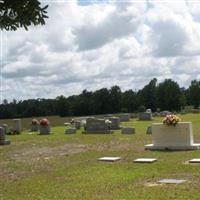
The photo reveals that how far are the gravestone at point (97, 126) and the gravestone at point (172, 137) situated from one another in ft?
40.7

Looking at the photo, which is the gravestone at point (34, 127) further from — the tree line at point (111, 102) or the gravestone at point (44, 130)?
the tree line at point (111, 102)

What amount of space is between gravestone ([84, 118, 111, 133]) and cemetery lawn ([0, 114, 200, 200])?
34.3ft

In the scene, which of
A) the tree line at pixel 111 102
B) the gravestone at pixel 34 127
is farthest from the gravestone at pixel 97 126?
the tree line at pixel 111 102

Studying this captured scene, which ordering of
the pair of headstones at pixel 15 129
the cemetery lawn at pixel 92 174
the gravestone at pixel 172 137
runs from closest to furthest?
the cemetery lawn at pixel 92 174
the gravestone at pixel 172 137
the pair of headstones at pixel 15 129

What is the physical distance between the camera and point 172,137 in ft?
70.0

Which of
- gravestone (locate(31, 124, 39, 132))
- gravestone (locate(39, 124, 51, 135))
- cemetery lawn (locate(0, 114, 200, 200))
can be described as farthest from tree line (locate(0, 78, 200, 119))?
cemetery lawn (locate(0, 114, 200, 200))

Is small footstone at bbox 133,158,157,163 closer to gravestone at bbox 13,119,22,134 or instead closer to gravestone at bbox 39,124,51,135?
gravestone at bbox 39,124,51,135

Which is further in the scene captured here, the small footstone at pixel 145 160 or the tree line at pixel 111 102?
the tree line at pixel 111 102

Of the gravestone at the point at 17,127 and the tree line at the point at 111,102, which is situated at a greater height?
the tree line at the point at 111,102

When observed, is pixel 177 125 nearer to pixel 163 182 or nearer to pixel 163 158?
pixel 163 158

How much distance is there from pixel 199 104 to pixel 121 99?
1066 inches

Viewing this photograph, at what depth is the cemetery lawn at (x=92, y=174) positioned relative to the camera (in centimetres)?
1161

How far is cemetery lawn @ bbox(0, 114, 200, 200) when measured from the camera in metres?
11.6

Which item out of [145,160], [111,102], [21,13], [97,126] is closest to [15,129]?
[97,126]
